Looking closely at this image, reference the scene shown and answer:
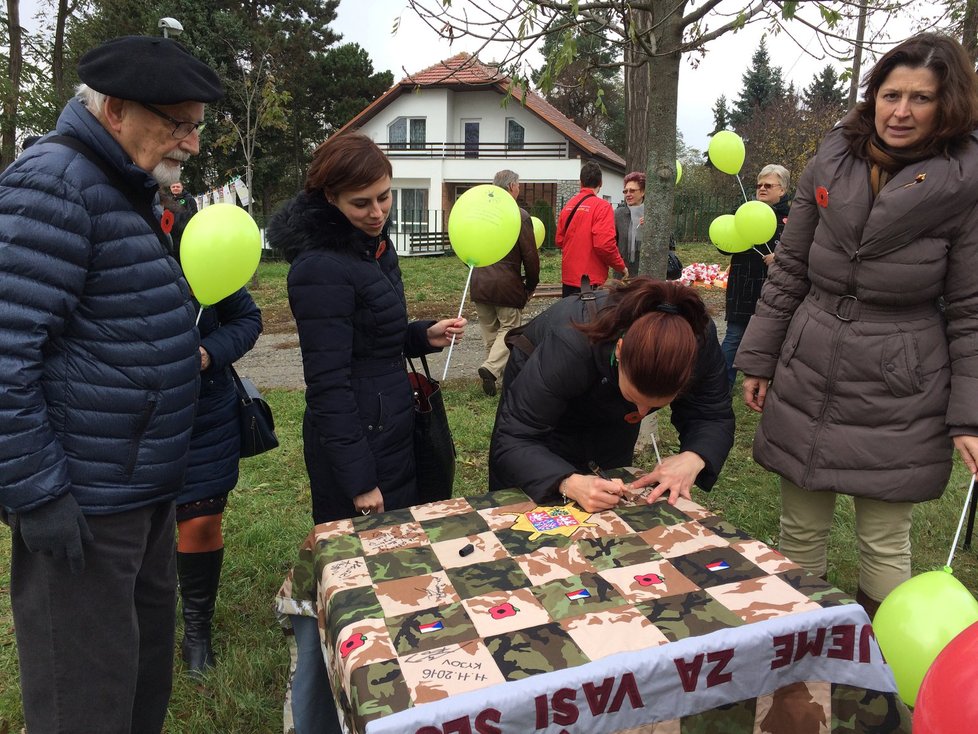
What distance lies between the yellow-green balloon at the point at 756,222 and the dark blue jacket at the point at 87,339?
12.6 feet

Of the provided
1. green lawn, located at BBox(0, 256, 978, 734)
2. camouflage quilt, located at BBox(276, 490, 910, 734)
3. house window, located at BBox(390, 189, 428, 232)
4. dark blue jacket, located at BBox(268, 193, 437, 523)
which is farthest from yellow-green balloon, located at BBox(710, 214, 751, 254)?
house window, located at BBox(390, 189, 428, 232)

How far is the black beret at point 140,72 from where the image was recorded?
1.49m

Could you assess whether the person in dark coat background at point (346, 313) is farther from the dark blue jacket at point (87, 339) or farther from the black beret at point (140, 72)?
the black beret at point (140, 72)

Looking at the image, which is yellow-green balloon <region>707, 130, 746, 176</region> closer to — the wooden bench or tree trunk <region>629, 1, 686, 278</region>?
tree trunk <region>629, 1, 686, 278</region>

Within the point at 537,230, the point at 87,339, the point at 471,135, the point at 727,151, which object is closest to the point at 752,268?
the point at 727,151

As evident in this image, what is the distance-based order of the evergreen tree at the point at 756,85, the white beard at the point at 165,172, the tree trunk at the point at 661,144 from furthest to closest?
the evergreen tree at the point at 756,85 < the tree trunk at the point at 661,144 < the white beard at the point at 165,172

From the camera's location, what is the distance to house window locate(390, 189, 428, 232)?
Result: 75.0 ft

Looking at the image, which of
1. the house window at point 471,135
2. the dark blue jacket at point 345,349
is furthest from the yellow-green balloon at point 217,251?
the house window at point 471,135

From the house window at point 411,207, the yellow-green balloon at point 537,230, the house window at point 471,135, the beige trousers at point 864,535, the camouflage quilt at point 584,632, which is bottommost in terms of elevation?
Answer: the beige trousers at point 864,535

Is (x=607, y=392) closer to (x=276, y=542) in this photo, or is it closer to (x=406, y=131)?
(x=276, y=542)

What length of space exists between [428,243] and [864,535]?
1877cm

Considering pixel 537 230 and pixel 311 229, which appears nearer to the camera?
pixel 311 229

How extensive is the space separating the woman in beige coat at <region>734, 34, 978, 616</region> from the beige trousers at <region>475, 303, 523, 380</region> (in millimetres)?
3535

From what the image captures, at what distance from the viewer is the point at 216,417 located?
2.38 metres
